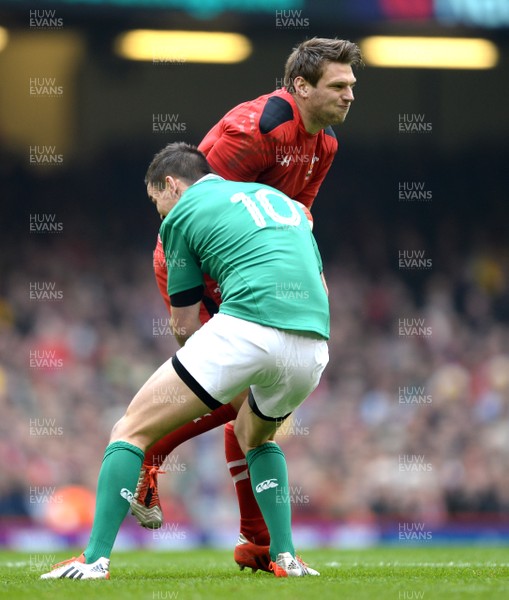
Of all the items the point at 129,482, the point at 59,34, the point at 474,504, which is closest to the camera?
the point at 129,482

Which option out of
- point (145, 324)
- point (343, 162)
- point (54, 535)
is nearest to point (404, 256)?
point (343, 162)

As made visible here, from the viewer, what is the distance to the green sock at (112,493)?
4668 millimetres

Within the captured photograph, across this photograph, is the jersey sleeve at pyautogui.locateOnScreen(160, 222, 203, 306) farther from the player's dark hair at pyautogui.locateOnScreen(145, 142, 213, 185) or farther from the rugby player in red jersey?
the rugby player in red jersey

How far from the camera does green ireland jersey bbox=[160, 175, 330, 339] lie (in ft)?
15.4

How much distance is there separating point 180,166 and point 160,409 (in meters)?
1.13

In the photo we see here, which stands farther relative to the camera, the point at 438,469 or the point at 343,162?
the point at 343,162

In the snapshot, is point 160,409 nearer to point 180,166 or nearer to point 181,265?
point 181,265

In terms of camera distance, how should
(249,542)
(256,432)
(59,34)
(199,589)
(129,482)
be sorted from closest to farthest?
1. (199,589)
2. (129,482)
3. (256,432)
4. (249,542)
5. (59,34)

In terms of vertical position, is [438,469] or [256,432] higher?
[256,432]

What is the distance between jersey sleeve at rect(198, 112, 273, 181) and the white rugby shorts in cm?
116

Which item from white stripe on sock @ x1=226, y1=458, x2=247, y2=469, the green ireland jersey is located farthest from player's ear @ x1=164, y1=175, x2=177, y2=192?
white stripe on sock @ x1=226, y1=458, x2=247, y2=469

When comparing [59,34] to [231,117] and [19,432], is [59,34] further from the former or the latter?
[231,117]

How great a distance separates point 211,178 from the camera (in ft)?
16.6

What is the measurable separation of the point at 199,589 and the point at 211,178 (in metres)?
1.78
